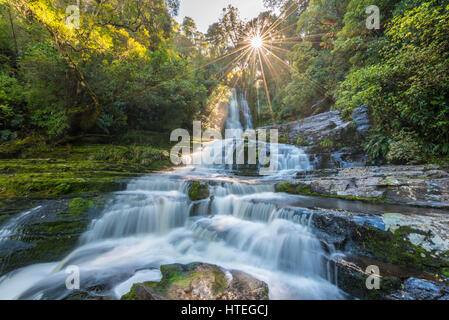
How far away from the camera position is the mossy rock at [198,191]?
15.1 ft

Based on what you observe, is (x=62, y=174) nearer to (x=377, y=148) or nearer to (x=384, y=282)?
→ (x=384, y=282)

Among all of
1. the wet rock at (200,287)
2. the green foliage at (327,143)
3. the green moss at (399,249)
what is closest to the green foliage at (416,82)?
the green foliage at (327,143)

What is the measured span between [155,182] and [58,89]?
6.83 meters

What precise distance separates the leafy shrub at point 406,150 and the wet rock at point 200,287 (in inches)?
242

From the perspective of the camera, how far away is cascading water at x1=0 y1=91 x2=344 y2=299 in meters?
2.46

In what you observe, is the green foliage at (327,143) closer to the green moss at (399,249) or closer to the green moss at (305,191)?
the green moss at (305,191)

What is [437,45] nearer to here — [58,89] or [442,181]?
[442,181]

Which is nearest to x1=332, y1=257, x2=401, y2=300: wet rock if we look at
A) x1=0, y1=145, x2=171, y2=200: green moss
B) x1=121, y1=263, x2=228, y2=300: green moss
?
x1=121, y1=263, x2=228, y2=300: green moss

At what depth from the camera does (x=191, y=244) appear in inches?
137

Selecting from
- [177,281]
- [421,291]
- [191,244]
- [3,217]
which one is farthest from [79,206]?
[421,291]

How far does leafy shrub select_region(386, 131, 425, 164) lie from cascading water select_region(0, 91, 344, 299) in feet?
13.4

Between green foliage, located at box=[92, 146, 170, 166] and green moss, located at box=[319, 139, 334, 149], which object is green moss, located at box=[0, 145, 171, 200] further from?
green moss, located at box=[319, 139, 334, 149]

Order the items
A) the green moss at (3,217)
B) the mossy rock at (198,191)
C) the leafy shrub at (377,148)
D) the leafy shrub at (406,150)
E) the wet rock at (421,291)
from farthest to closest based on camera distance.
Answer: the leafy shrub at (377,148) → the leafy shrub at (406,150) → the mossy rock at (198,191) → the green moss at (3,217) → the wet rock at (421,291)

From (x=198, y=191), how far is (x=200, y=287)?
117 inches
